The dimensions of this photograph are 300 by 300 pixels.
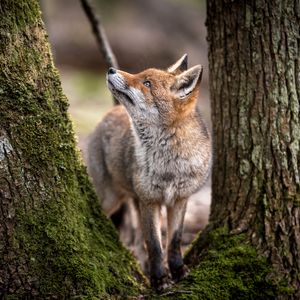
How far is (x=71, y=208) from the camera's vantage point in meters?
5.63

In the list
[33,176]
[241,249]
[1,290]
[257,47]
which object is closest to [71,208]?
[33,176]

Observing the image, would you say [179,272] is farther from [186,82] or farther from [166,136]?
[186,82]

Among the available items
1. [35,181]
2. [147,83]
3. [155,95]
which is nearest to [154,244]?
[155,95]

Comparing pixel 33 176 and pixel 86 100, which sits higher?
pixel 86 100

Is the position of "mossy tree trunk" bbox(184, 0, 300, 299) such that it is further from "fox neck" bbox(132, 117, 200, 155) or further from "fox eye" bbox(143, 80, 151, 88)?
"fox eye" bbox(143, 80, 151, 88)

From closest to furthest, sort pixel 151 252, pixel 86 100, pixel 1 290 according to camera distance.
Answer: pixel 1 290
pixel 151 252
pixel 86 100

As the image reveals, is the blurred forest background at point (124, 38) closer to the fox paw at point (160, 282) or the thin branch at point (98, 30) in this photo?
the thin branch at point (98, 30)

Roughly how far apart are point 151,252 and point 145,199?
58cm

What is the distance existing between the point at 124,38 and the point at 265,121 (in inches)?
645

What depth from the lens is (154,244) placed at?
21.8 feet

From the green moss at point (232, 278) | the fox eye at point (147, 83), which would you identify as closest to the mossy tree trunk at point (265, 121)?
the green moss at point (232, 278)

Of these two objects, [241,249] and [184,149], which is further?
[184,149]

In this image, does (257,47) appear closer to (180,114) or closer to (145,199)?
(180,114)

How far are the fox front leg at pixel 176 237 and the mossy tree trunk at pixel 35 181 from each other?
1217mm
